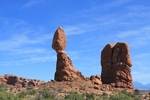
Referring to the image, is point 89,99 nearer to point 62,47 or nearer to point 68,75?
point 68,75

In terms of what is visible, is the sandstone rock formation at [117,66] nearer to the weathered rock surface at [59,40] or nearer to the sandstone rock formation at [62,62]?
the sandstone rock formation at [62,62]

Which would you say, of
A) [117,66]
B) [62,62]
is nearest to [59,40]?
[62,62]

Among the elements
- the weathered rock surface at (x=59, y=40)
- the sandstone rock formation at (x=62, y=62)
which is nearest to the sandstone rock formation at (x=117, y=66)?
the sandstone rock formation at (x=62, y=62)

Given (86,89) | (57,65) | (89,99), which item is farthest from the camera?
(57,65)

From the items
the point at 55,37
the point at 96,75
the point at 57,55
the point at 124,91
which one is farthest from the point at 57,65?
the point at 124,91

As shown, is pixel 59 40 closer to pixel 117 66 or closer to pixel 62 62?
pixel 62 62

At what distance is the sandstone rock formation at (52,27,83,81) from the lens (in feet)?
129

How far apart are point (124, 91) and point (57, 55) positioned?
34.6 ft

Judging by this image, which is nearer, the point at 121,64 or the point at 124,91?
the point at 124,91

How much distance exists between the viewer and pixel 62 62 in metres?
39.6

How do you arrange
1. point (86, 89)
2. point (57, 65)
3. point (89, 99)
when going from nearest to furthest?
point (89, 99) → point (86, 89) → point (57, 65)

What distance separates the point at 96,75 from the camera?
143 ft

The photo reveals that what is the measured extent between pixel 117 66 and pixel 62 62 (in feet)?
26.7

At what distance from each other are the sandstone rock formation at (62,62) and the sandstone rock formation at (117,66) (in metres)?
4.14
